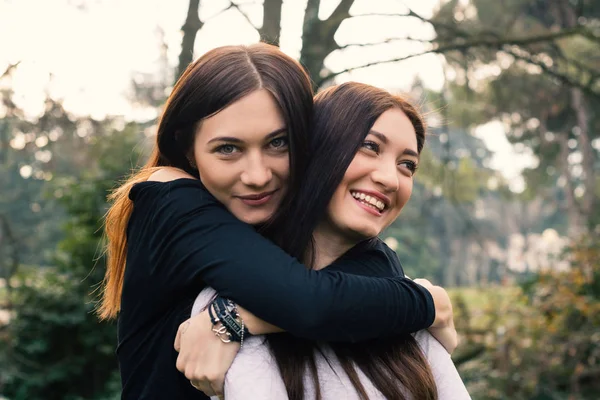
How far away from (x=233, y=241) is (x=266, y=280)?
0.13 meters

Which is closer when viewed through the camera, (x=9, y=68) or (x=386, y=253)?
(x=386, y=253)

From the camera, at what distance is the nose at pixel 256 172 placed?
1657mm

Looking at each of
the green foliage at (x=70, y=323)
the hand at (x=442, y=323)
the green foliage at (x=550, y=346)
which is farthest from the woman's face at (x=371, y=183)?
the green foliage at (x=70, y=323)

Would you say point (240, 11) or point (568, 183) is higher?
point (240, 11)

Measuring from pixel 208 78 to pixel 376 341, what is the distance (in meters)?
0.78

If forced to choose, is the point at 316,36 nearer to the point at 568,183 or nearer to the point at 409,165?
the point at 409,165

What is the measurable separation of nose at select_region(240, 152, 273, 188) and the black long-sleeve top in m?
0.10

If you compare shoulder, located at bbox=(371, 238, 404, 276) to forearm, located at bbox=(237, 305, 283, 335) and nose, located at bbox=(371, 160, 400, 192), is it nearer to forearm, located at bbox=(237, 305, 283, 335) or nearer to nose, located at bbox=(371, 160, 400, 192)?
nose, located at bbox=(371, 160, 400, 192)

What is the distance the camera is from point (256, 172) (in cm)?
166

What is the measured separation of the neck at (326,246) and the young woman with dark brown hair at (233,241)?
6 cm

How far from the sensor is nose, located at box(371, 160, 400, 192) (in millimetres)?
1662

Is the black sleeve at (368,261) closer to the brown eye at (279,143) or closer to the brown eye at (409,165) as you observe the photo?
the brown eye at (409,165)

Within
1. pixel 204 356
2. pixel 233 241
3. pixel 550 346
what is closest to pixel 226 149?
pixel 233 241

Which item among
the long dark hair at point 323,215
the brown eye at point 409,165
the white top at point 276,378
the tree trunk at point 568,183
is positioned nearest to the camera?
the white top at point 276,378
